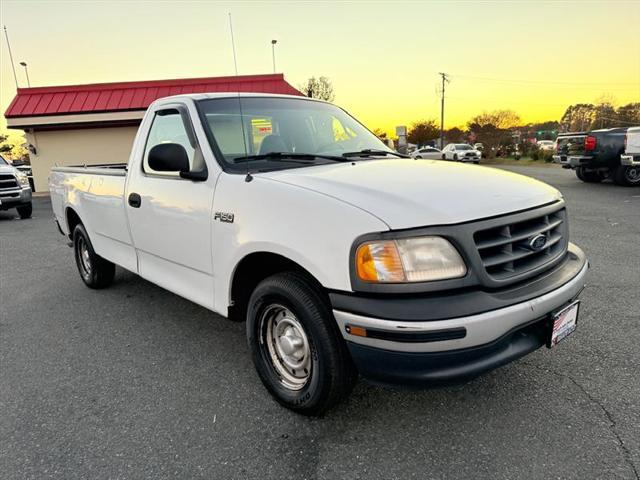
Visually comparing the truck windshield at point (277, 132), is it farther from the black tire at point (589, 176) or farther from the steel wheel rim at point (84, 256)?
the black tire at point (589, 176)

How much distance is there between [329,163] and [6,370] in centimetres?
281

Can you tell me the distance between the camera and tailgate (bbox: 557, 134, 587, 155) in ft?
45.6

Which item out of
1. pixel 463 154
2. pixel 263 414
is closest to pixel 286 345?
pixel 263 414

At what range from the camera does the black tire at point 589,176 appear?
1447cm

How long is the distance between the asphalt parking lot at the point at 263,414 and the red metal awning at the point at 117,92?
14773mm

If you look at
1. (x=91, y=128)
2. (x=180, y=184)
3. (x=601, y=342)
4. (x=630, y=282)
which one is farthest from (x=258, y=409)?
(x=91, y=128)

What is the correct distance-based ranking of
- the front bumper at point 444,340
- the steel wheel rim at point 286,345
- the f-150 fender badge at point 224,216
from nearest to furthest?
the front bumper at point 444,340, the steel wheel rim at point 286,345, the f-150 fender badge at point 224,216

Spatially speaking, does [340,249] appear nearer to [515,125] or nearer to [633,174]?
[633,174]

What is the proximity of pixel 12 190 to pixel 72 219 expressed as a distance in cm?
831

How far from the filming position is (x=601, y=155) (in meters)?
13.2

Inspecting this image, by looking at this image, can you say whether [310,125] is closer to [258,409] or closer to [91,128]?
[258,409]

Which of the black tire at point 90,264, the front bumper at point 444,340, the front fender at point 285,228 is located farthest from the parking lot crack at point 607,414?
the black tire at point 90,264

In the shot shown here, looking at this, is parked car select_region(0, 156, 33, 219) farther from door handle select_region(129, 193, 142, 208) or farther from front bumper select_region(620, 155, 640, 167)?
front bumper select_region(620, 155, 640, 167)

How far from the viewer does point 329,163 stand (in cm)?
308
